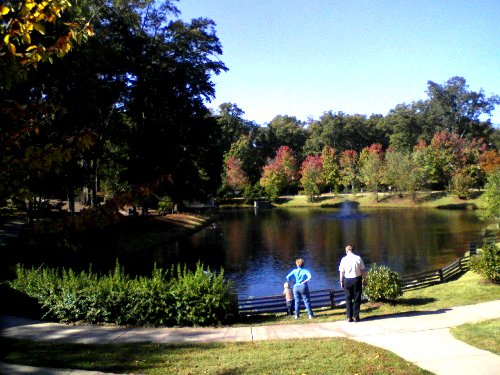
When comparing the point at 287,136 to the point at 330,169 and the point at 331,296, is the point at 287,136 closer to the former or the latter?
the point at 330,169

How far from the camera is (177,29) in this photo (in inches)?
1660

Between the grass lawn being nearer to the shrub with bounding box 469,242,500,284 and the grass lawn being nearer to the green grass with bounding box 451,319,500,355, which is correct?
the green grass with bounding box 451,319,500,355

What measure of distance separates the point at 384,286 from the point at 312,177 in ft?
250

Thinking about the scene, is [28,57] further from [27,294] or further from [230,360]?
[27,294]

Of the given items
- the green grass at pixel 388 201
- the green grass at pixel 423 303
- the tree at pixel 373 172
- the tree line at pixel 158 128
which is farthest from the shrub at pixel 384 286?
the tree at pixel 373 172

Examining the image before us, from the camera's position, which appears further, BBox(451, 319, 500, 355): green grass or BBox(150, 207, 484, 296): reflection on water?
BBox(150, 207, 484, 296): reflection on water

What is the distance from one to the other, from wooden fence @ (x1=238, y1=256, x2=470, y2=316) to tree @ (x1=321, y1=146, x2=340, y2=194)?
68709mm

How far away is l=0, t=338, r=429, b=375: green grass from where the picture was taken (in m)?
7.71

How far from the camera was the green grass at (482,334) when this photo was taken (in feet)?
29.0

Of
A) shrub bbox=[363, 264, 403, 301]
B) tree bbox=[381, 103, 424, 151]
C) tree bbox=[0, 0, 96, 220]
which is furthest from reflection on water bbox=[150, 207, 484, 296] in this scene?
tree bbox=[381, 103, 424, 151]

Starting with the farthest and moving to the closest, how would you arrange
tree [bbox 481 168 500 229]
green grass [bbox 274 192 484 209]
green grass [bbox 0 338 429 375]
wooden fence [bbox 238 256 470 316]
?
green grass [bbox 274 192 484 209] → tree [bbox 481 168 500 229] → wooden fence [bbox 238 256 470 316] → green grass [bbox 0 338 429 375]

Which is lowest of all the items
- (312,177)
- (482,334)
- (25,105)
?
(482,334)

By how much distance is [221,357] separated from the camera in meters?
8.59

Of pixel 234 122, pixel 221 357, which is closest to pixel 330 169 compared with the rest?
pixel 234 122
